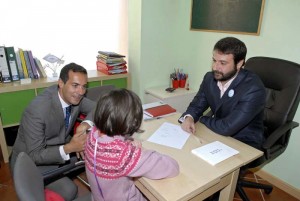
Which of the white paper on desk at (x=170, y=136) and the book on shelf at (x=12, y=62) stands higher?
the book on shelf at (x=12, y=62)

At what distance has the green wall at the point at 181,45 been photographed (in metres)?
2.03

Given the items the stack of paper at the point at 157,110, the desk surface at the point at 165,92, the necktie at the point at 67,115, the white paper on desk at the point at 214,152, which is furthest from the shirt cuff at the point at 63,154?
the desk surface at the point at 165,92

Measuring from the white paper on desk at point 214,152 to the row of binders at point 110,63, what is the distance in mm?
1691

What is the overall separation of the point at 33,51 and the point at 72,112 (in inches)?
48.1

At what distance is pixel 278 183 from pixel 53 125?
Result: 82.1 inches

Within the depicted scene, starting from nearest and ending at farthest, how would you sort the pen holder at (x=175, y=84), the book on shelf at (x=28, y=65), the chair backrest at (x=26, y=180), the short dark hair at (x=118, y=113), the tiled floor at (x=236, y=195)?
the chair backrest at (x=26, y=180), the short dark hair at (x=118, y=113), the tiled floor at (x=236, y=195), the book on shelf at (x=28, y=65), the pen holder at (x=175, y=84)

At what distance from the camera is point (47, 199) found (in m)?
1.13

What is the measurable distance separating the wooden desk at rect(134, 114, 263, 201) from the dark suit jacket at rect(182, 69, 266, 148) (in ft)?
0.35

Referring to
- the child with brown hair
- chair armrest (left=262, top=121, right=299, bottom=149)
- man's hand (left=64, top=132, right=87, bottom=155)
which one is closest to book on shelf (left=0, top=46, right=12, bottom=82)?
man's hand (left=64, top=132, right=87, bottom=155)

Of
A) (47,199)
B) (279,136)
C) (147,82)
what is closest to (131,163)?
(47,199)

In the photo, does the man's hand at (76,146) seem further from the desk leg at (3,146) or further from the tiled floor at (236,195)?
the desk leg at (3,146)

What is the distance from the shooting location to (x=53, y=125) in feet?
5.00

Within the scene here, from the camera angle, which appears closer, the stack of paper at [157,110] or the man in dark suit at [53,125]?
the man in dark suit at [53,125]

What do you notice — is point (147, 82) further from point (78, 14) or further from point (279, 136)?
point (279, 136)
